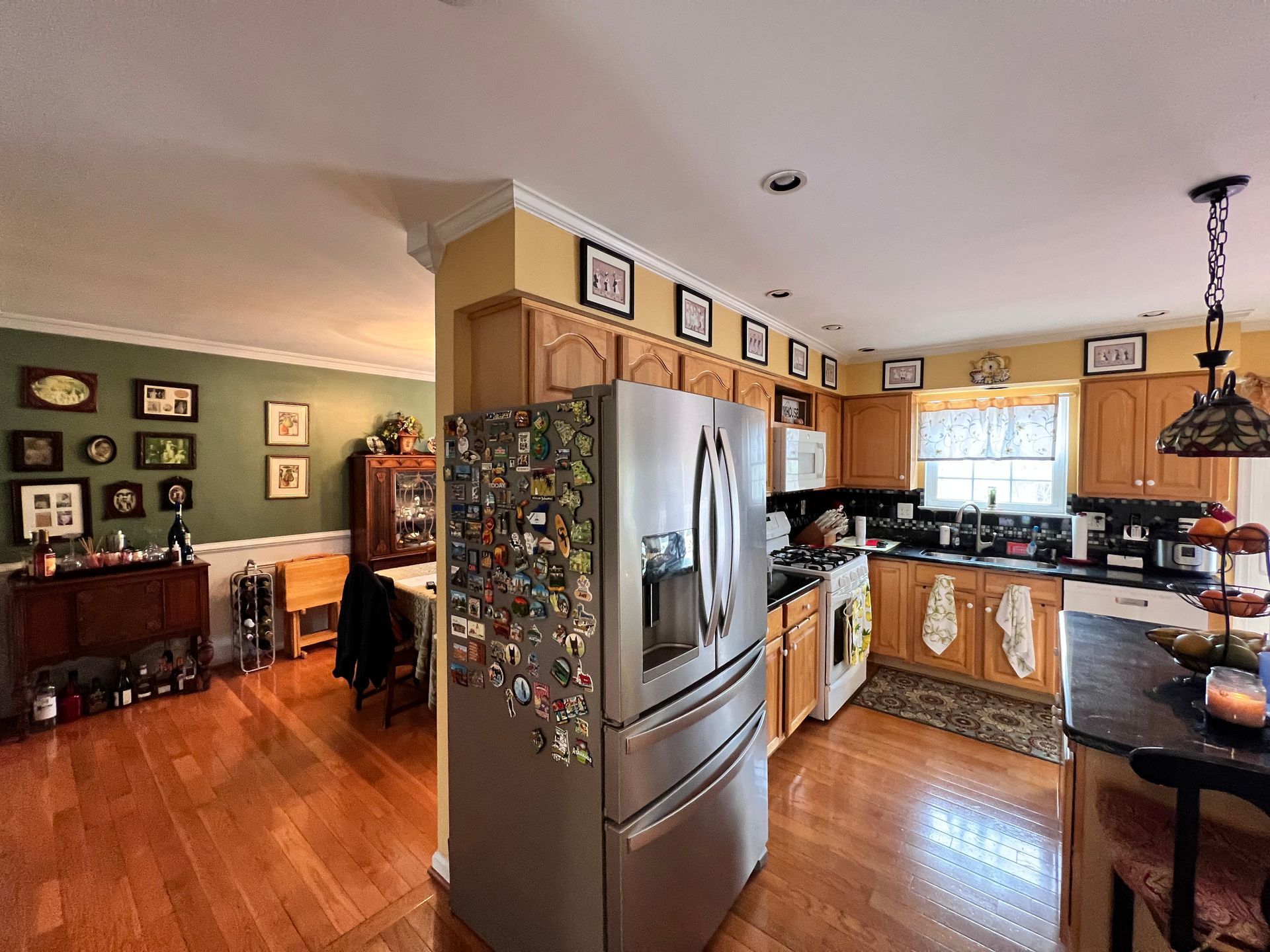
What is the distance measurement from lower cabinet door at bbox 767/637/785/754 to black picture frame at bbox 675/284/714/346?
59.5 inches

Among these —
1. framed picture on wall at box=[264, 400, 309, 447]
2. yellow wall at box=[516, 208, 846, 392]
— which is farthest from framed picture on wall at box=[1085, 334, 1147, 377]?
framed picture on wall at box=[264, 400, 309, 447]

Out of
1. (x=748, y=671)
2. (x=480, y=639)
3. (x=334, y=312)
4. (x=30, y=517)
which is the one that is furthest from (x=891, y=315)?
(x=30, y=517)

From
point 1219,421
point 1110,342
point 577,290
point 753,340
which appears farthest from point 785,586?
point 1110,342

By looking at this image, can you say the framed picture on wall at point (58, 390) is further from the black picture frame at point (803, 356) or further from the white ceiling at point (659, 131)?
the black picture frame at point (803, 356)

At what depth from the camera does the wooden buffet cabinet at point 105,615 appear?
2.87 m

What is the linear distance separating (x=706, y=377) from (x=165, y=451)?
3.95m

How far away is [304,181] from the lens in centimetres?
154

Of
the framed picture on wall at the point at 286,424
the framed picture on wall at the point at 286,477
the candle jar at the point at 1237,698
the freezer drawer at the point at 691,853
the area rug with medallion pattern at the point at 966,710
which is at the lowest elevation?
the area rug with medallion pattern at the point at 966,710

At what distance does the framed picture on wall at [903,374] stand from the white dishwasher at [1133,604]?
169 centimetres

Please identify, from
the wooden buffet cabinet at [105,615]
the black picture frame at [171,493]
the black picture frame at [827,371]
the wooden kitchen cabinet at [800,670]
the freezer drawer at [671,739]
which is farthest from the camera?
the black picture frame at [827,371]

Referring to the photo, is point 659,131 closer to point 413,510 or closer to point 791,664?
point 791,664

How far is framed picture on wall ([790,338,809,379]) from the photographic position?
3.34 meters

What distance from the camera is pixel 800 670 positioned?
275 centimetres

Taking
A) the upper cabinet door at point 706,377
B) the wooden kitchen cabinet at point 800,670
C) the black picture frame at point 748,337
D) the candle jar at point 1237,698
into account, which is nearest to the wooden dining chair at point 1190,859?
the candle jar at point 1237,698
